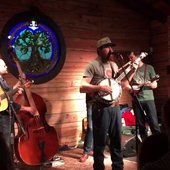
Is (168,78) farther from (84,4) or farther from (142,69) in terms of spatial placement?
(84,4)

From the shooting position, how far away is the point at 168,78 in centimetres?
647

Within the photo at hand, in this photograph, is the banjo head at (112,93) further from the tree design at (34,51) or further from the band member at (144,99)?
the tree design at (34,51)

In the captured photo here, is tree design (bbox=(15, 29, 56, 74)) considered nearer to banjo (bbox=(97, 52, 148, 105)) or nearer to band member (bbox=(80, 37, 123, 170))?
band member (bbox=(80, 37, 123, 170))

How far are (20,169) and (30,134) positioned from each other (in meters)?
0.69

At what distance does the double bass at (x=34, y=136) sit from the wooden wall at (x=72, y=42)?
1.23 metres

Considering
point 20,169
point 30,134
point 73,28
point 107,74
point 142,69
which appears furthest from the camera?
point 73,28

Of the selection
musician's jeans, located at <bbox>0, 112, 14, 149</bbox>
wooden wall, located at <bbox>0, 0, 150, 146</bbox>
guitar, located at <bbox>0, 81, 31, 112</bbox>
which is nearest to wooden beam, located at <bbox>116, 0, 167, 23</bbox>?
wooden wall, located at <bbox>0, 0, 150, 146</bbox>

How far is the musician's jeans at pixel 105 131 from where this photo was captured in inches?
125

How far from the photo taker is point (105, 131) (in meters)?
3.19

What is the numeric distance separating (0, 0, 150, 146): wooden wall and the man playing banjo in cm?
204

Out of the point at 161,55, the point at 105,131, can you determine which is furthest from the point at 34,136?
the point at 161,55

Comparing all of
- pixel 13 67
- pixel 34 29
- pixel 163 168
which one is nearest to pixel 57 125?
pixel 13 67

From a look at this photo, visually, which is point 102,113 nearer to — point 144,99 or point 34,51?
point 144,99

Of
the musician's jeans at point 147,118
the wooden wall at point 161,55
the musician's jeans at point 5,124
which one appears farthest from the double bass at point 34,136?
the wooden wall at point 161,55
